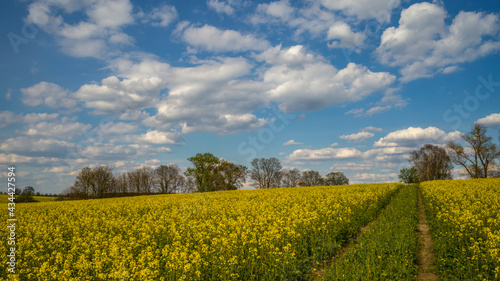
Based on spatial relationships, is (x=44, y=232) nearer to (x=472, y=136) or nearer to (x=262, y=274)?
(x=262, y=274)

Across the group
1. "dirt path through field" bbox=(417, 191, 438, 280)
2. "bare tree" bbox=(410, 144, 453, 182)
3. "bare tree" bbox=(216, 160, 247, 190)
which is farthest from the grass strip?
"bare tree" bbox=(410, 144, 453, 182)

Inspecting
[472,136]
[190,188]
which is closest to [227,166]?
[190,188]

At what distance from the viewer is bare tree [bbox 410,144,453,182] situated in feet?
276

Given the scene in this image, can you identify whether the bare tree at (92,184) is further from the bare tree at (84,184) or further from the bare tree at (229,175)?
the bare tree at (229,175)

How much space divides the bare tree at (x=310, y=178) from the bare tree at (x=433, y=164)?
3735 centimetres

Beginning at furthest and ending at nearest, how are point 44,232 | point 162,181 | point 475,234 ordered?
point 162,181 < point 44,232 < point 475,234

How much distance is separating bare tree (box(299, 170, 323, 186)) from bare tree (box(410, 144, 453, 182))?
123 feet

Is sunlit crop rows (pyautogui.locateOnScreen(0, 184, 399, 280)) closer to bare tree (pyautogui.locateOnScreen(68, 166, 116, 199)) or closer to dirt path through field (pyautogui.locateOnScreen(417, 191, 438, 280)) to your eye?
dirt path through field (pyautogui.locateOnScreen(417, 191, 438, 280))

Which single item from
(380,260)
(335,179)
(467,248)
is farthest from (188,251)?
(335,179)

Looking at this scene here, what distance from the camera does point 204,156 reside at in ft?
243

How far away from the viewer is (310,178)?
113 m

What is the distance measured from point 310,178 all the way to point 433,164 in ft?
145

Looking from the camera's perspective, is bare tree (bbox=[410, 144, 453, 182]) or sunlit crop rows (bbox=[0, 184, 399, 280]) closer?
sunlit crop rows (bbox=[0, 184, 399, 280])

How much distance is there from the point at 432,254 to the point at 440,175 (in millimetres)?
92971
